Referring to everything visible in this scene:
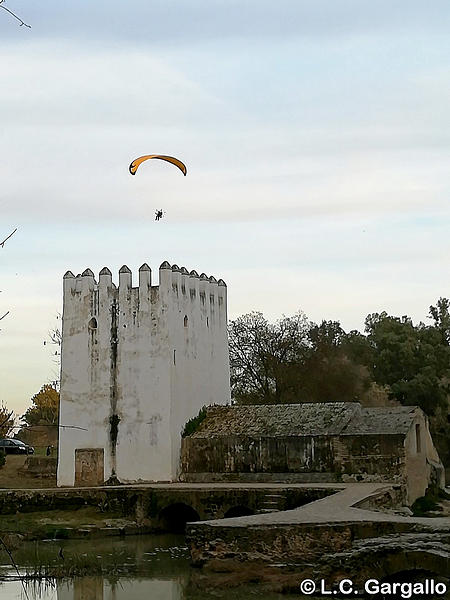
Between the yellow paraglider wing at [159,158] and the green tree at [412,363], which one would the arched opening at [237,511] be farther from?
the green tree at [412,363]

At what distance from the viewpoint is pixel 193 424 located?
28891 millimetres

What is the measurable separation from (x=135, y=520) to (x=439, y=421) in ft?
69.8

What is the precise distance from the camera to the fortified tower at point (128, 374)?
91.9 ft

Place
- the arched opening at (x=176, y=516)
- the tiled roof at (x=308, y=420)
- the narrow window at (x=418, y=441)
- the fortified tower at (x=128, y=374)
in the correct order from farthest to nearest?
the fortified tower at (x=128, y=374)
the narrow window at (x=418, y=441)
the tiled roof at (x=308, y=420)
the arched opening at (x=176, y=516)

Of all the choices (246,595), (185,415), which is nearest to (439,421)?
(185,415)

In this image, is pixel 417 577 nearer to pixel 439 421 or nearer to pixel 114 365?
pixel 114 365

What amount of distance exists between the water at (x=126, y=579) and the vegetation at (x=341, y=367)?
20.6 meters

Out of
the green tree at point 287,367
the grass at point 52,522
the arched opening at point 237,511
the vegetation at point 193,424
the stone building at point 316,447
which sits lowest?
the grass at point 52,522

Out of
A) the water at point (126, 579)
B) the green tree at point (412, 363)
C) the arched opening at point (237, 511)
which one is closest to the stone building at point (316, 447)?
the arched opening at point (237, 511)

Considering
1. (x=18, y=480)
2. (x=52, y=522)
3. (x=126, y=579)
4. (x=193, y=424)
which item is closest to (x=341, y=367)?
(x=193, y=424)

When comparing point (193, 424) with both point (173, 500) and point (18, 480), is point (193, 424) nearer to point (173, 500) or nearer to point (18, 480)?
point (173, 500)

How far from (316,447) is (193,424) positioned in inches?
191

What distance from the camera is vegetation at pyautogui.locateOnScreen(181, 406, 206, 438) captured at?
2848cm

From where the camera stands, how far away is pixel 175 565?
1775cm
